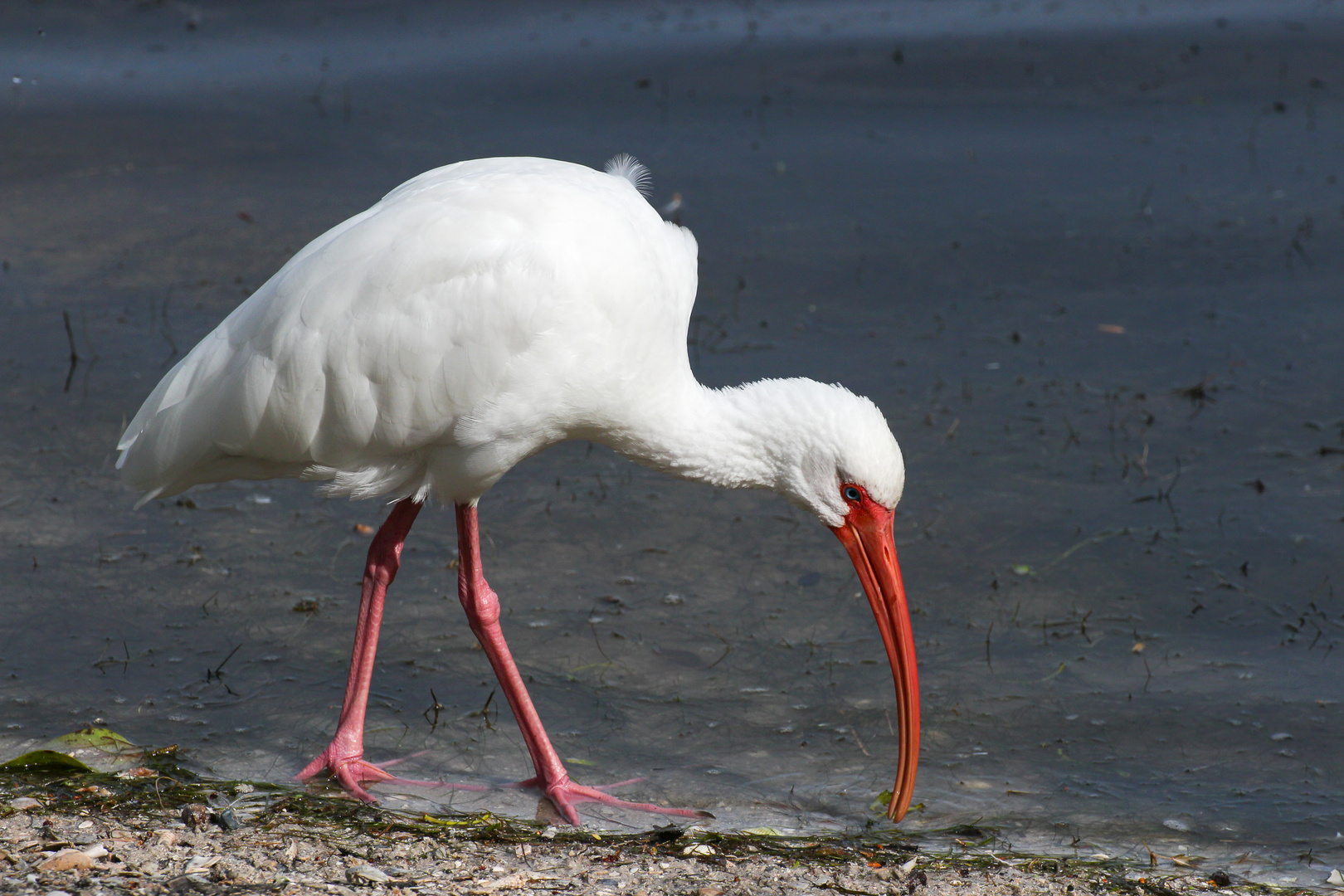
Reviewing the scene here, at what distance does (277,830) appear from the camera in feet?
13.9

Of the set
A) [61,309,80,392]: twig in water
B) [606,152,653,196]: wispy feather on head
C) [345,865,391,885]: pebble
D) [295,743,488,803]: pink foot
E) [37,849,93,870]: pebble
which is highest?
[606,152,653,196]: wispy feather on head

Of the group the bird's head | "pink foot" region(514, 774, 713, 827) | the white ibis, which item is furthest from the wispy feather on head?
"pink foot" region(514, 774, 713, 827)

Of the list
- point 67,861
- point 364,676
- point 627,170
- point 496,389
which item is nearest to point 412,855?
point 67,861

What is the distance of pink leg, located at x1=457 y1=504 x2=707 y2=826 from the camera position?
4.94 meters

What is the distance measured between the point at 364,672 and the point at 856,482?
1.92 meters

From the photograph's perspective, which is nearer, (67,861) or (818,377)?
(67,861)

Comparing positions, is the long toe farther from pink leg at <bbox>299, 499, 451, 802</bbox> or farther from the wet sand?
pink leg at <bbox>299, 499, 451, 802</bbox>

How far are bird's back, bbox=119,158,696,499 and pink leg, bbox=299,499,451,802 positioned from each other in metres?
0.34

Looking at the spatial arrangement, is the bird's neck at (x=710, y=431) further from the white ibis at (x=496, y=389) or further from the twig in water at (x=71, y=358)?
the twig in water at (x=71, y=358)

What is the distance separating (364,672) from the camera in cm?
514

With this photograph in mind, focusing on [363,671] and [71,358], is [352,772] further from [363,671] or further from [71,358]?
[71,358]

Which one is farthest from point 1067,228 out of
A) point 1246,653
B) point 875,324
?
point 1246,653

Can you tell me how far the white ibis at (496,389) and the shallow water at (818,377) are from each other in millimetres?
676

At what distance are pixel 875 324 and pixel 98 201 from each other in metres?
5.86
